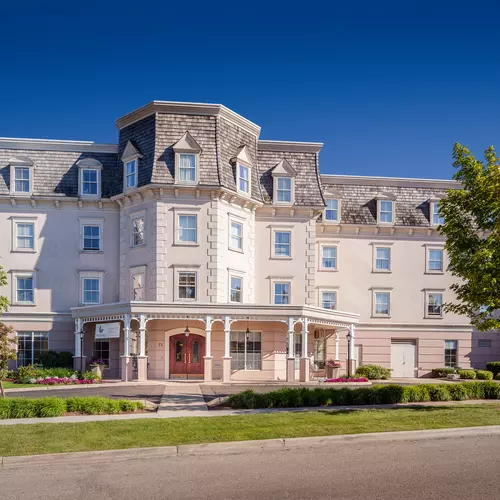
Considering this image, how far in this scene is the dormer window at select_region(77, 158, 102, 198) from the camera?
31.9 meters

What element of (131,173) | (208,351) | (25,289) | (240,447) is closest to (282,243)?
(208,351)

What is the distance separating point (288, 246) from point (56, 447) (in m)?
23.0

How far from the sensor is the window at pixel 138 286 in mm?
30141

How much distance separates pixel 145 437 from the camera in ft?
39.9

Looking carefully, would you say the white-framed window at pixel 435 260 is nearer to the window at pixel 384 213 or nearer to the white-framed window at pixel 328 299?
the window at pixel 384 213

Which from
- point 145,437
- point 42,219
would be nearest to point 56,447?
point 145,437

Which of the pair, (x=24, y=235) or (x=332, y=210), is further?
(x=332, y=210)

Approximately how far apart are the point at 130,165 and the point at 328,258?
13.3 m

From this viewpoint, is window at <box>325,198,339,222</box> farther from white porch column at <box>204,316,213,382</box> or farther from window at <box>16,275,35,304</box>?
window at <box>16,275,35,304</box>

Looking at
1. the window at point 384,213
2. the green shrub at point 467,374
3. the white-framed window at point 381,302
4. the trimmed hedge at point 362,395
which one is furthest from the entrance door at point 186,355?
the green shrub at point 467,374

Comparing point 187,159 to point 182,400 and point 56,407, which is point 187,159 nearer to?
point 182,400

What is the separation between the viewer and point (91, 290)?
31.8 m

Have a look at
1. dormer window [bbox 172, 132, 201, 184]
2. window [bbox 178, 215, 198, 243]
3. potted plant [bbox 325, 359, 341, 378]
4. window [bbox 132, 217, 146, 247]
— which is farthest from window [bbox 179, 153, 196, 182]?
potted plant [bbox 325, 359, 341, 378]

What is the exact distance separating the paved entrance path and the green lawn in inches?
81.7
